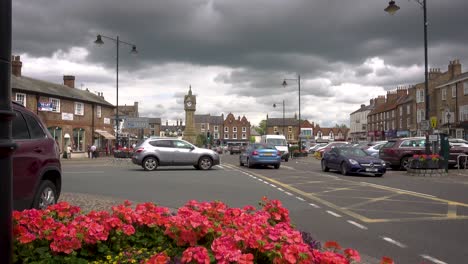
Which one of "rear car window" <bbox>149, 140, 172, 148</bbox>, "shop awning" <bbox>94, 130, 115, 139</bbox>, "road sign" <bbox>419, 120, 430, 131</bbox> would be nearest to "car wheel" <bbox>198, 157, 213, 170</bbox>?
"rear car window" <bbox>149, 140, 172, 148</bbox>

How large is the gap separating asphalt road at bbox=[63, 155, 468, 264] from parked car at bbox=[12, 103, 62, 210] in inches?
118

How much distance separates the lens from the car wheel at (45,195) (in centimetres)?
705

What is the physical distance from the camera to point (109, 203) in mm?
9523

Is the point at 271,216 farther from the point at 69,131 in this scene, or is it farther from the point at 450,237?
the point at 69,131

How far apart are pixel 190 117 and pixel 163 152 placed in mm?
78586

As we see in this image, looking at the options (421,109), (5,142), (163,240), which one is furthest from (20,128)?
(421,109)

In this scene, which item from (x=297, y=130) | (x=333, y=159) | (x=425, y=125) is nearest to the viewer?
(x=425, y=125)

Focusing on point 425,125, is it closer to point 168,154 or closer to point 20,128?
point 168,154

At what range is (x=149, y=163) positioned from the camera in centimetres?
2184

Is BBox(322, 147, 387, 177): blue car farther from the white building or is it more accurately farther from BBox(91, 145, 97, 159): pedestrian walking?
the white building

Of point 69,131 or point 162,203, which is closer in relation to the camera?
point 162,203

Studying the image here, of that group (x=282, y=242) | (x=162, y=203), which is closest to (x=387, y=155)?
(x=162, y=203)

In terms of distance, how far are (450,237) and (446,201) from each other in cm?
459

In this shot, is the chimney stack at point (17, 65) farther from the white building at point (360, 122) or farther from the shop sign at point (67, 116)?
the white building at point (360, 122)
